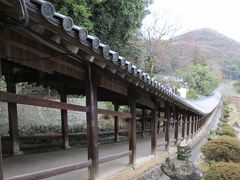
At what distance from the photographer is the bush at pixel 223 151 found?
434 inches

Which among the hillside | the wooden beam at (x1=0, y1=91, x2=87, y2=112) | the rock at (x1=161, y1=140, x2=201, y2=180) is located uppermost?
the hillside

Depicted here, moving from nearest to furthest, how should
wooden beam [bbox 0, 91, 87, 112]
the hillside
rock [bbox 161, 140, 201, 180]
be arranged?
wooden beam [bbox 0, 91, 87, 112]
rock [bbox 161, 140, 201, 180]
the hillside

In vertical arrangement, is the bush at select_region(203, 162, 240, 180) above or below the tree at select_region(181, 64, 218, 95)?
below

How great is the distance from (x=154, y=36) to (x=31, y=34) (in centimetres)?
2951

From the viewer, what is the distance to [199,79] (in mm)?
54344

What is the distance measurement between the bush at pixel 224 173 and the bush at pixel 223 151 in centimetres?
385

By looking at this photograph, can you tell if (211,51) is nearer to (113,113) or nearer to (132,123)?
(132,123)

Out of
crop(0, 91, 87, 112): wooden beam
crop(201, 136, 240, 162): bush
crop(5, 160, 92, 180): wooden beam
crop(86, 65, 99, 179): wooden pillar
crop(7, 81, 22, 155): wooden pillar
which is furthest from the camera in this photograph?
crop(201, 136, 240, 162): bush

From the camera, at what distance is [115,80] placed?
6652 mm

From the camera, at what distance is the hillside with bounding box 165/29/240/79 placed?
70.1 meters

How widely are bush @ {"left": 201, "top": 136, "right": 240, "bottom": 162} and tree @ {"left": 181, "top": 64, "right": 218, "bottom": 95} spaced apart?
39.8 meters

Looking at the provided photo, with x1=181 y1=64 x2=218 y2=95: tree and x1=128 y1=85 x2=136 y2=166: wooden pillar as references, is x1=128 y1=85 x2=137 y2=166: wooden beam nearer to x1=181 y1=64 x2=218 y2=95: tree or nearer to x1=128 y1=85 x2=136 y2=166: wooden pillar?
x1=128 y1=85 x2=136 y2=166: wooden pillar

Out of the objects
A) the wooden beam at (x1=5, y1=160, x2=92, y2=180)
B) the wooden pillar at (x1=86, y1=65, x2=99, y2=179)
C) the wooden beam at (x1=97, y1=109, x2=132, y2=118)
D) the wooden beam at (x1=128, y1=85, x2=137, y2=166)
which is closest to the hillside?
the wooden beam at (x1=128, y1=85, x2=137, y2=166)

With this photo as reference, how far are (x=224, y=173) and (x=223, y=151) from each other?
13.7ft
